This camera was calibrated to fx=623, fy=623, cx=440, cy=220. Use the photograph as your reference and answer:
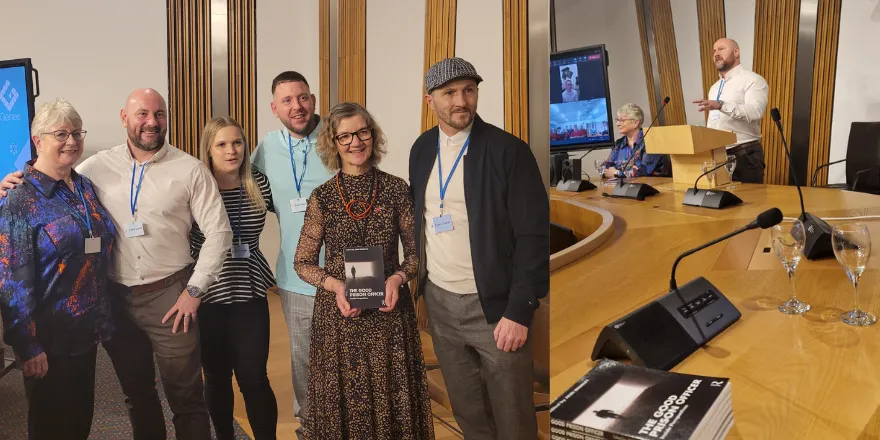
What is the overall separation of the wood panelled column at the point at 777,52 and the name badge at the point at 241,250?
108 inches

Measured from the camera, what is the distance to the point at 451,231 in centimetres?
118

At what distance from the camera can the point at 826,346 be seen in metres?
1.12

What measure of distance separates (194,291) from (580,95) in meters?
1.55

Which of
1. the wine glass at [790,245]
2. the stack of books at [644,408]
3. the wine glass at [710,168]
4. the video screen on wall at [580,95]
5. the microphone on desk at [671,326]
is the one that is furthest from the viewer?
the wine glass at [710,168]

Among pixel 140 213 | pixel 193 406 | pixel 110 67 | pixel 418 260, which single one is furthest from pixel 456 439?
pixel 110 67

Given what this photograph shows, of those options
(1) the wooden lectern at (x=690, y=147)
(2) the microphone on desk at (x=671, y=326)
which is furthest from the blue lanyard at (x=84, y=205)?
(1) the wooden lectern at (x=690, y=147)

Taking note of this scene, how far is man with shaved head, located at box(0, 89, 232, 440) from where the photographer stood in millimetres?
1076

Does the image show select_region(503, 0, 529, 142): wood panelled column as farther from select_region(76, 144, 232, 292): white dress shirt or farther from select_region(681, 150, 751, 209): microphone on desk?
select_region(681, 150, 751, 209): microphone on desk

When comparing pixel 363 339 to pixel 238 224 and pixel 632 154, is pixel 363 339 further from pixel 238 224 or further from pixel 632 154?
pixel 632 154

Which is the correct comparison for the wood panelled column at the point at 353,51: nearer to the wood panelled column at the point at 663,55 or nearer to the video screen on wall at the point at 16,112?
the video screen on wall at the point at 16,112

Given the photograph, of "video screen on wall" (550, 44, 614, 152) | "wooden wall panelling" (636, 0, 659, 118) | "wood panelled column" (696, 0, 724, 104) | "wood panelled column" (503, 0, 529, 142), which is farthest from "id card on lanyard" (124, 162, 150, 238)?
"wood panelled column" (696, 0, 724, 104)

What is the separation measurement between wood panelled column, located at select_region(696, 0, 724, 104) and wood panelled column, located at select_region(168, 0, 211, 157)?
2.59 meters

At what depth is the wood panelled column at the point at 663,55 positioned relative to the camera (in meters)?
2.68

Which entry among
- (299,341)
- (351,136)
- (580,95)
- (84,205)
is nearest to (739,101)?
(580,95)
